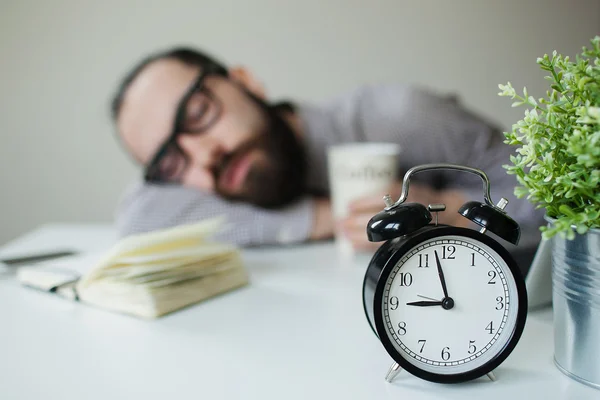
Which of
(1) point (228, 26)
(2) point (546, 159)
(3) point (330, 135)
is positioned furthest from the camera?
(1) point (228, 26)

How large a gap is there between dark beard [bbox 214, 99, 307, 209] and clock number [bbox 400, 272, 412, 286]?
27.7 inches

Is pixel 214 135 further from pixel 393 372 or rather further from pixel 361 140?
pixel 393 372

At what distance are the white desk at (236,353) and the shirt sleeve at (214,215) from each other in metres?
0.27

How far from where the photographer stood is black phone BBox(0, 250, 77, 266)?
97 centimetres

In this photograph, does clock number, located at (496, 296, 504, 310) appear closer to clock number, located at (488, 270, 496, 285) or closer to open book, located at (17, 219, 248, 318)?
clock number, located at (488, 270, 496, 285)

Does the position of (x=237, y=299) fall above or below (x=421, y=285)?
below

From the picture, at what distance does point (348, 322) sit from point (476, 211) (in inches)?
9.9

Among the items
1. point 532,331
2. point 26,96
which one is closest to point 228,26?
point 26,96

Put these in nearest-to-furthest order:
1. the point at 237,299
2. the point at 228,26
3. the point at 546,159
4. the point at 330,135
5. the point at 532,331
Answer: the point at 546,159, the point at 532,331, the point at 237,299, the point at 330,135, the point at 228,26

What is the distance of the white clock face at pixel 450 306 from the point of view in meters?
0.52

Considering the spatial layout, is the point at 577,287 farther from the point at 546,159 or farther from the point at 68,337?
the point at 68,337

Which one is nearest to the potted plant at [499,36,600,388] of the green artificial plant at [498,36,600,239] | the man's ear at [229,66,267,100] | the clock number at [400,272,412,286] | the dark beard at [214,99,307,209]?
the green artificial plant at [498,36,600,239]

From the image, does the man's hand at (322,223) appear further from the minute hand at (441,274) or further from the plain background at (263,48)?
the minute hand at (441,274)

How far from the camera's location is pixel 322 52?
162 centimetres
